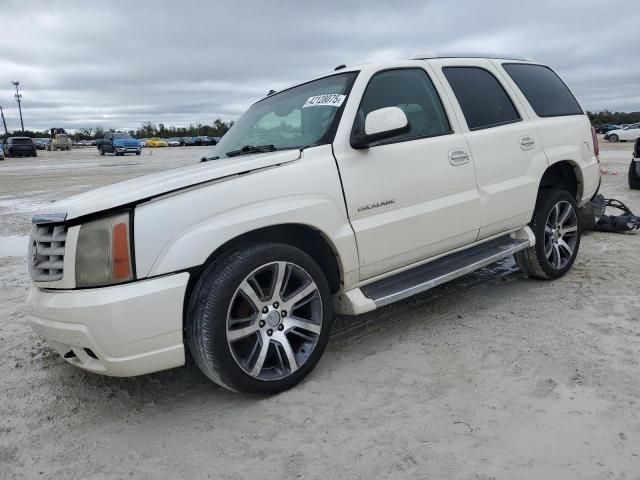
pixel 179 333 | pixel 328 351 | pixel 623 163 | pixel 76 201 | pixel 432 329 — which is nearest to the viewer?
pixel 179 333

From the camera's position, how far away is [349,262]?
122 inches

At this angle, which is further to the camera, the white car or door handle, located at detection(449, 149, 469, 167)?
the white car

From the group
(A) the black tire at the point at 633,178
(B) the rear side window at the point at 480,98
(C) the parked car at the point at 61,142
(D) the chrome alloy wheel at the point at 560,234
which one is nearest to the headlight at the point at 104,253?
(B) the rear side window at the point at 480,98

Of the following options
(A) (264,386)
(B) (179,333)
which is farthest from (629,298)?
(B) (179,333)

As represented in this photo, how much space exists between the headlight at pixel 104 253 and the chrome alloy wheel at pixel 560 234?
3460mm

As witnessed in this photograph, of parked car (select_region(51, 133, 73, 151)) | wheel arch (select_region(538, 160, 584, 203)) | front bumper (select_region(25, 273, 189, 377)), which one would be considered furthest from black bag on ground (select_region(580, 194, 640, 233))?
parked car (select_region(51, 133, 73, 151))

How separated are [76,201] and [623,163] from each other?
58.1ft

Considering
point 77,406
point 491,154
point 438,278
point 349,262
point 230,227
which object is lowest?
point 77,406

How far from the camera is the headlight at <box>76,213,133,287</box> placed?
246 cm

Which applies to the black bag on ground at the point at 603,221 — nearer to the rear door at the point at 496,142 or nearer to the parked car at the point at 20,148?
the rear door at the point at 496,142

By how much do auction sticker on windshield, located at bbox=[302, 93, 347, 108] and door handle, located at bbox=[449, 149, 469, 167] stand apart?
875 millimetres

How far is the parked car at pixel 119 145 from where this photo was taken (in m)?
41.6

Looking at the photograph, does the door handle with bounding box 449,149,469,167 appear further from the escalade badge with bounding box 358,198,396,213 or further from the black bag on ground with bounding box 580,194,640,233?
the black bag on ground with bounding box 580,194,640,233

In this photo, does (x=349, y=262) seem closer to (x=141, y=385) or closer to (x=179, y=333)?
(x=179, y=333)
